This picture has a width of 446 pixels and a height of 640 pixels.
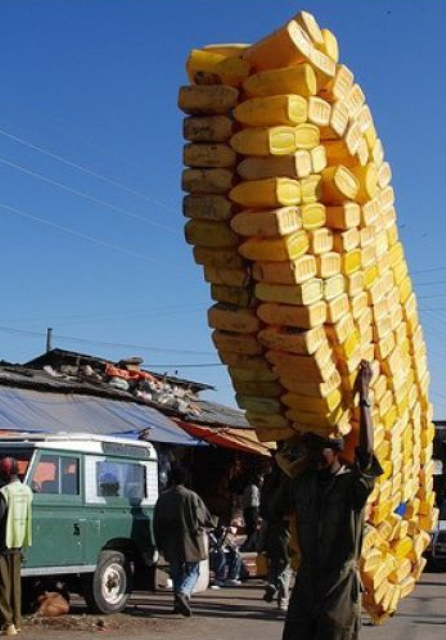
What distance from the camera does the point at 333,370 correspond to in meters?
4.67

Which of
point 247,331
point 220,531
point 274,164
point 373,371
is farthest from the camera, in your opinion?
point 220,531

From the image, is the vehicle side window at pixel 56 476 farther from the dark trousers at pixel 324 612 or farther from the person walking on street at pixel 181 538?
the dark trousers at pixel 324 612

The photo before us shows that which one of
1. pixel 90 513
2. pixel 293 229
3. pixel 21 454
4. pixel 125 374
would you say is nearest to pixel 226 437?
pixel 125 374

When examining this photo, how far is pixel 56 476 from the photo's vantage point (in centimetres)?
1146

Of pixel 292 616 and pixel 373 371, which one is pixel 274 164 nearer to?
pixel 373 371

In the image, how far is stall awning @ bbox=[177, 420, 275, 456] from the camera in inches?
801

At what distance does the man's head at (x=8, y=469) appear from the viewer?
10.6m

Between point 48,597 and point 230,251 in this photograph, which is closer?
point 230,251

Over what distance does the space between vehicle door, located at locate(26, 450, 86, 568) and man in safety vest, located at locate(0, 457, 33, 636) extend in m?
0.41

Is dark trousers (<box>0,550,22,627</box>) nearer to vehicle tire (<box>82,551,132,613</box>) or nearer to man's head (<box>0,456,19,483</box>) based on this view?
man's head (<box>0,456,19,483</box>)

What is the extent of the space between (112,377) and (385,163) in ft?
59.3

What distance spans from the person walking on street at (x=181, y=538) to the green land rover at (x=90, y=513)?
1.06ft

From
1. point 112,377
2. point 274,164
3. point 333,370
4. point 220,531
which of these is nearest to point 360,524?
point 333,370

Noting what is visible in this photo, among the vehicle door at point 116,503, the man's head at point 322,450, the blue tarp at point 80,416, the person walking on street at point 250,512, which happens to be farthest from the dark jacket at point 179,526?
the man's head at point 322,450
